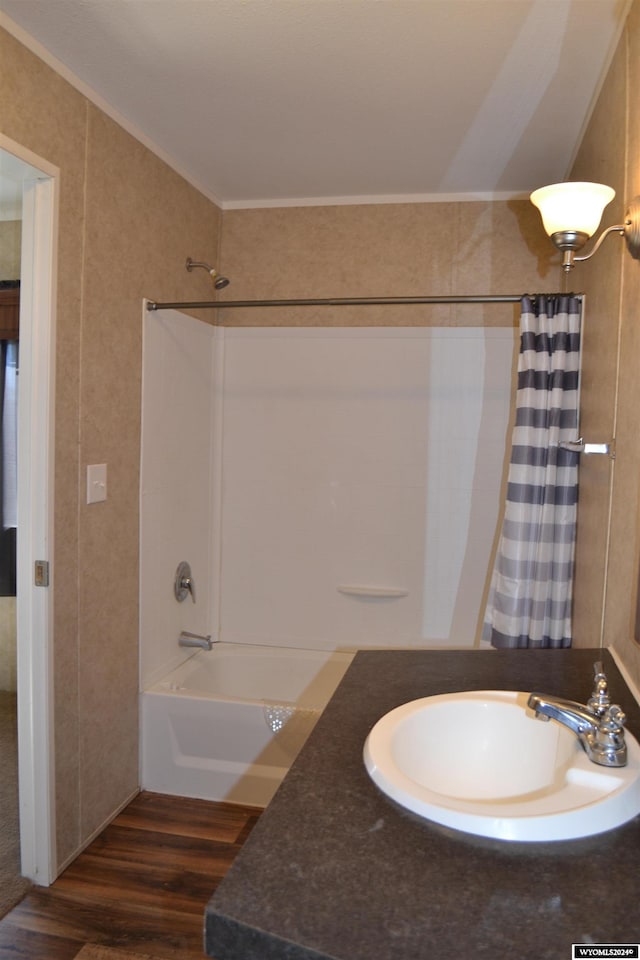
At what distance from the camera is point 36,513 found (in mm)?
2076

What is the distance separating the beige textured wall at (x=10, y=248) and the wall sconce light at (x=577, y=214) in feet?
9.47

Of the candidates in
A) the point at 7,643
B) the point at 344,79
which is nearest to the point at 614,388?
Answer: the point at 344,79

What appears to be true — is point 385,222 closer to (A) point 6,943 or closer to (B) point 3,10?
(B) point 3,10

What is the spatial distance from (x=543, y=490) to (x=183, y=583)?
160 centimetres

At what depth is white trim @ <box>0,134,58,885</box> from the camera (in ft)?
6.71

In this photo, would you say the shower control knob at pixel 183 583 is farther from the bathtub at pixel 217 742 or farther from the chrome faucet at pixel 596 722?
the chrome faucet at pixel 596 722

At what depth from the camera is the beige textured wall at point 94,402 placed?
210 centimetres

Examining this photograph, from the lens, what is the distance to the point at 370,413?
3211 mm

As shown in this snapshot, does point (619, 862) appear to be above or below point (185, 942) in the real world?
above

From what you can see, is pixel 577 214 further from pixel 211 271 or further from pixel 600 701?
pixel 211 271

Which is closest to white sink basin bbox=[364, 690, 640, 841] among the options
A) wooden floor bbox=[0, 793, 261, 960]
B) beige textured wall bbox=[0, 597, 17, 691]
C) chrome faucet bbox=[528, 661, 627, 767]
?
chrome faucet bbox=[528, 661, 627, 767]

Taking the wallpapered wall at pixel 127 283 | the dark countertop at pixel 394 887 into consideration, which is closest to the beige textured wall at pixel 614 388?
the wallpapered wall at pixel 127 283

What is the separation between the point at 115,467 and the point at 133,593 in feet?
1.64

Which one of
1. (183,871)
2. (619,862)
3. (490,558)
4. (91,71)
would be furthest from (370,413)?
(619,862)
